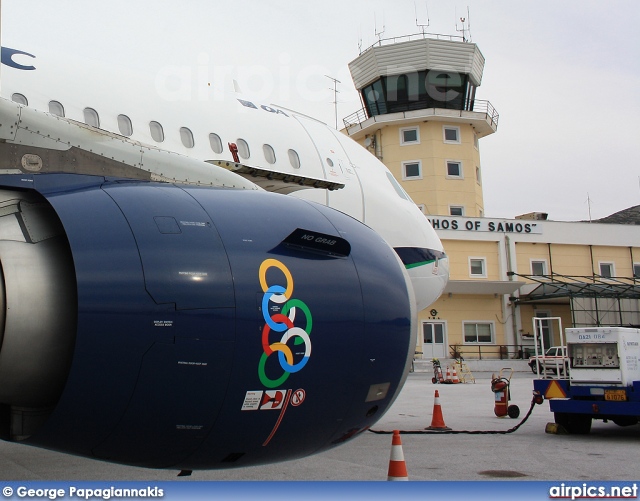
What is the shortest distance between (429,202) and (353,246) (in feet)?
132

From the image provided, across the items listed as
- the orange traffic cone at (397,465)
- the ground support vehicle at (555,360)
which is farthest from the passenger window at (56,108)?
the ground support vehicle at (555,360)

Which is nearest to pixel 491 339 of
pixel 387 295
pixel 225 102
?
pixel 225 102

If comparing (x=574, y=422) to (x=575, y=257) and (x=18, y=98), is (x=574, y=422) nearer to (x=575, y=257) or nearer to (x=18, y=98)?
(x=18, y=98)

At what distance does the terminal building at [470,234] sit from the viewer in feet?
133

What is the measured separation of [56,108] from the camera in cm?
855

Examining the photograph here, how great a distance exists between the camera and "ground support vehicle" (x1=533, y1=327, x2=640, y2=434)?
11039mm

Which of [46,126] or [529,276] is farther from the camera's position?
[529,276]

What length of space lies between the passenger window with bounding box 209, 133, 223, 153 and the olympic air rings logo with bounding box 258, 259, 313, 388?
5.57m

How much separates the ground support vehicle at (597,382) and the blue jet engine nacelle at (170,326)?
23.4 ft

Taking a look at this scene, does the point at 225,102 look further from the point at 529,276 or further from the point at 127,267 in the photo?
the point at 529,276

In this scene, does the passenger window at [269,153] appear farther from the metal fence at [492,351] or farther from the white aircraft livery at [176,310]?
→ the metal fence at [492,351]

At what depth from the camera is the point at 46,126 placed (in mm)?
5301

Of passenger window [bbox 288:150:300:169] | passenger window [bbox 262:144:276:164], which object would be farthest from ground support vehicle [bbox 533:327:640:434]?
passenger window [bbox 262:144:276:164]

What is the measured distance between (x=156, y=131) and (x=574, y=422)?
8.06m
